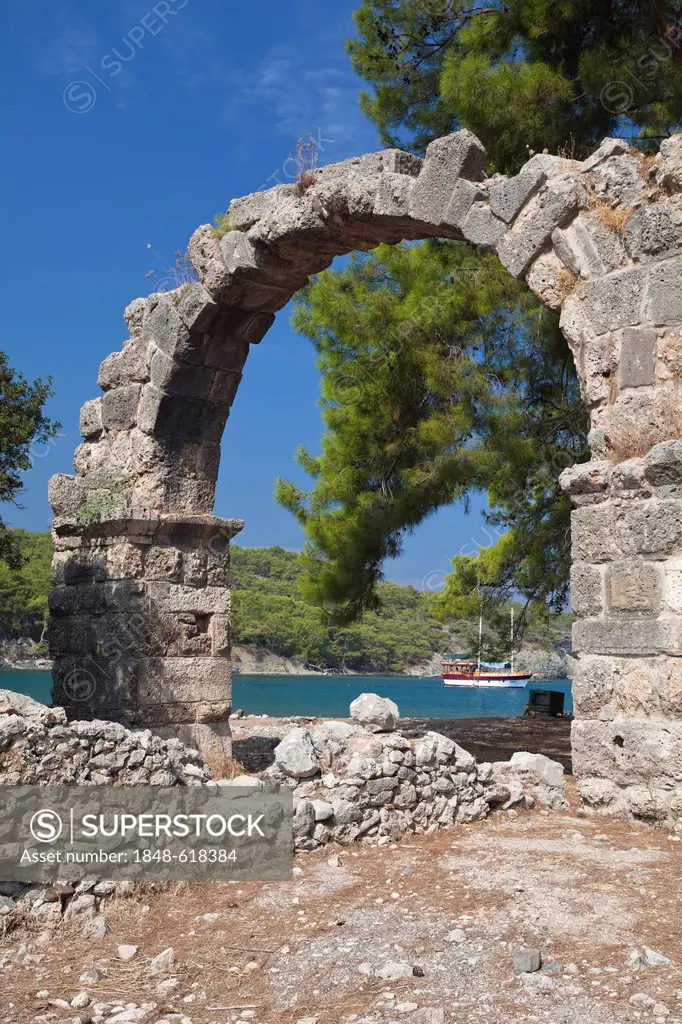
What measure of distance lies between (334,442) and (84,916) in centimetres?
699

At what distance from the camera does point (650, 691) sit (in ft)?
15.9

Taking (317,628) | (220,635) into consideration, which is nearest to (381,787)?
(220,635)

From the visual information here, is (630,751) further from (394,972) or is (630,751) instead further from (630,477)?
(394,972)

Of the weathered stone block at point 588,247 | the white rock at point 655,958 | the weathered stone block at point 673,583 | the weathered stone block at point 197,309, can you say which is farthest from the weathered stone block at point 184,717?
the white rock at point 655,958

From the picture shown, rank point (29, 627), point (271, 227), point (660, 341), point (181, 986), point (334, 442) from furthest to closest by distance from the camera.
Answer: point (29, 627)
point (334, 442)
point (271, 227)
point (660, 341)
point (181, 986)

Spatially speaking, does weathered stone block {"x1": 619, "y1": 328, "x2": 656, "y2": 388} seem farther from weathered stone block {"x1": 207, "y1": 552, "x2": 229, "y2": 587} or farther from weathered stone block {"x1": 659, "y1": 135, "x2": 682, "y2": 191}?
weathered stone block {"x1": 207, "y1": 552, "x2": 229, "y2": 587}

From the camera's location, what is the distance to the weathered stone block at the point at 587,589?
5.13 m

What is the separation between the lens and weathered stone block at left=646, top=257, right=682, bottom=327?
16.6ft

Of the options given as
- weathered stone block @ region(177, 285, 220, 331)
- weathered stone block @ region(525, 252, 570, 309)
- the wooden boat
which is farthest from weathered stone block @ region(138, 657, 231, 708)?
the wooden boat

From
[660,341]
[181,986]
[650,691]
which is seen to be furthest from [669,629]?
[181,986]

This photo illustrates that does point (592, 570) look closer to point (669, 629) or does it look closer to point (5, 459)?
point (669, 629)

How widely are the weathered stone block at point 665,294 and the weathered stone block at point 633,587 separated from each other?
1.29 m

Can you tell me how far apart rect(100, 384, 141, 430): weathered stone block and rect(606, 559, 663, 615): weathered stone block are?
13.9 feet

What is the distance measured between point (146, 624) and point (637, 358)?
4.10m
